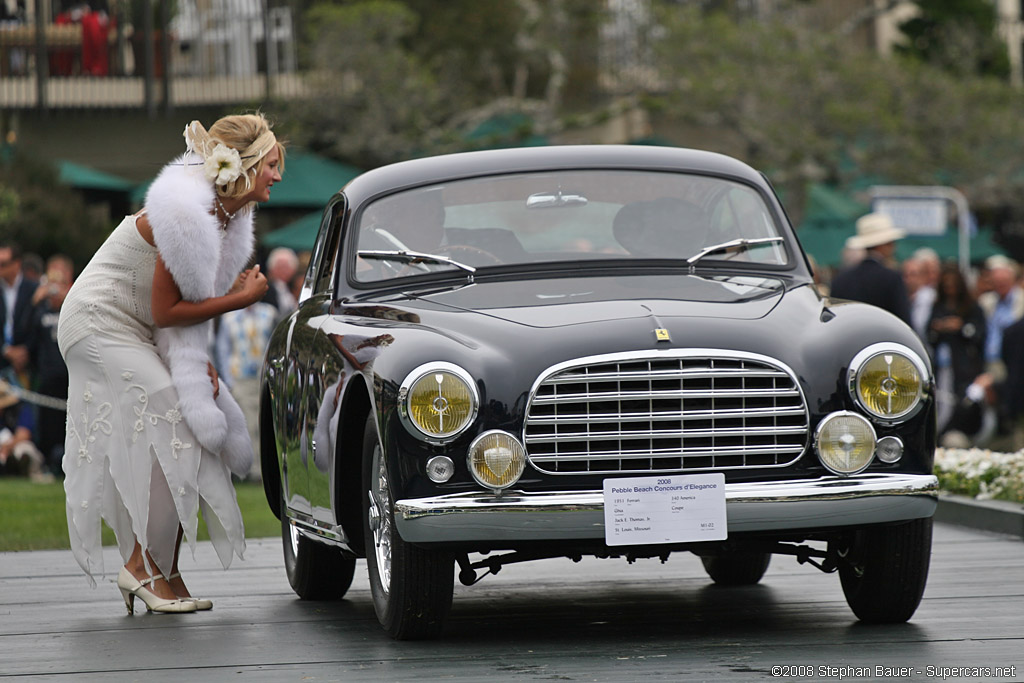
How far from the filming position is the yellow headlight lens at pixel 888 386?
611 centimetres

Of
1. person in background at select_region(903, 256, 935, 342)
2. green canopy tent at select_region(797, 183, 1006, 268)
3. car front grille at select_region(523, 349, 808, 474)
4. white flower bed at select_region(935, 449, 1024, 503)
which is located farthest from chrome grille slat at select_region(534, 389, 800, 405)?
green canopy tent at select_region(797, 183, 1006, 268)

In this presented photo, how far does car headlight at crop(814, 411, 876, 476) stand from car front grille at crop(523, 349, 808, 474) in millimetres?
65

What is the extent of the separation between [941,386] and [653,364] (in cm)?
1216

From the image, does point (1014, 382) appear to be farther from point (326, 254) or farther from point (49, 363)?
point (326, 254)

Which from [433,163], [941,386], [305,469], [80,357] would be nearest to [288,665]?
[305,469]

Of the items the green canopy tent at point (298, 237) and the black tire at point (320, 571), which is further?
the green canopy tent at point (298, 237)

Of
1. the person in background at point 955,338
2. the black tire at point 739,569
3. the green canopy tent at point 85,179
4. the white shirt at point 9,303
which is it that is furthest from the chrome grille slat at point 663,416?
the green canopy tent at point 85,179

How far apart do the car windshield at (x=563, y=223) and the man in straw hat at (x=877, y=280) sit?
4929 millimetres

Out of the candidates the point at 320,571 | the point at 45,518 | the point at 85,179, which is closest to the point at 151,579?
the point at 320,571

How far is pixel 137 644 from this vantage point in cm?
656

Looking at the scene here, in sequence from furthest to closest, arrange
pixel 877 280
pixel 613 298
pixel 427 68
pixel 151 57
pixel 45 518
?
pixel 427 68, pixel 151 57, pixel 877 280, pixel 45 518, pixel 613 298

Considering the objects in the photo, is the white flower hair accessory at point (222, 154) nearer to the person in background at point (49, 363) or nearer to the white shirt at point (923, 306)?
the person in background at point (49, 363)

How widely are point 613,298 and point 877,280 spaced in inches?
250

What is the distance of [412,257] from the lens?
7332 mm
